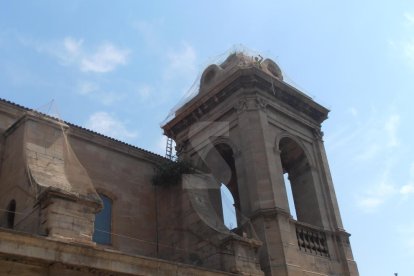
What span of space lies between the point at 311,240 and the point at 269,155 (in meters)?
2.66

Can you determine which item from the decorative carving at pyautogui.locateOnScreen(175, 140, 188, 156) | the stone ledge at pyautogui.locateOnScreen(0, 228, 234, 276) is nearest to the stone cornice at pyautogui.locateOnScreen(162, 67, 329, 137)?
the decorative carving at pyautogui.locateOnScreen(175, 140, 188, 156)

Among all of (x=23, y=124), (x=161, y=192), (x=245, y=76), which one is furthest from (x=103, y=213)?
(x=245, y=76)

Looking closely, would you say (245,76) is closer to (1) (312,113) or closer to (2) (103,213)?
(1) (312,113)

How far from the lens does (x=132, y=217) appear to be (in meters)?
14.7

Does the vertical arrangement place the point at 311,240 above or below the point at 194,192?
below

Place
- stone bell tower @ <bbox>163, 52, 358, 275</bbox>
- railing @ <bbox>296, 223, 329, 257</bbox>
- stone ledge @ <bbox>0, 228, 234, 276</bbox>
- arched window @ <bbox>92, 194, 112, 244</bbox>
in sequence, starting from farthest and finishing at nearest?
railing @ <bbox>296, 223, 329, 257</bbox>, stone bell tower @ <bbox>163, 52, 358, 275</bbox>, arched window @ <bbox>92, 194, 112, 244</bbox>, stone ledge @ <bbox>0, 228, 234, 276</bbox>

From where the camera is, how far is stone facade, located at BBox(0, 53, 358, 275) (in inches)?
398

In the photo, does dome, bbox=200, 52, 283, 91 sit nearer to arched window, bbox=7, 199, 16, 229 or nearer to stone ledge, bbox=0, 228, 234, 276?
arched window, bbox=7, 199, 16, 229

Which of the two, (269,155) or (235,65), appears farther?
(235,65)

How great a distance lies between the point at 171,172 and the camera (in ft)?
50.8

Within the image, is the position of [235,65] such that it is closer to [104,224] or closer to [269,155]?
[269,155]

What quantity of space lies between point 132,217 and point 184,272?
4.05 metres

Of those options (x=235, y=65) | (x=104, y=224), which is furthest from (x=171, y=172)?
(x=235, y=65)

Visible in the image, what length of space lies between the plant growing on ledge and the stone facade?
0.19m
